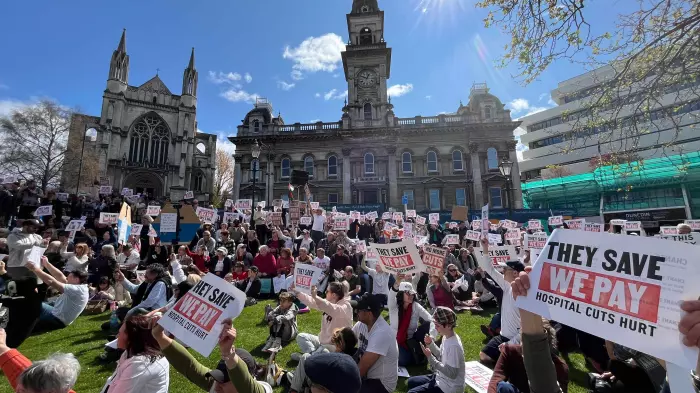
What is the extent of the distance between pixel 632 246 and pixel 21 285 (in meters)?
7.29

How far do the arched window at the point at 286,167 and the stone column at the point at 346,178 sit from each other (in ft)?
19.7

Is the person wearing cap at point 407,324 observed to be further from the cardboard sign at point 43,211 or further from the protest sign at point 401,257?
the cardboard sign at point 43,211

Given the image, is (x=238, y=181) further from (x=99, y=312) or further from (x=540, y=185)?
(x=540, y=185)

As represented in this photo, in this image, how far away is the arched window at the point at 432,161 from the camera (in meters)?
33.4

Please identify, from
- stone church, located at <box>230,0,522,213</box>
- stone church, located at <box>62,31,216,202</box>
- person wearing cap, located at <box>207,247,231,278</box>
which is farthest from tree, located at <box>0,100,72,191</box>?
person wearing cap, located at <box>207,247,231,278</box>

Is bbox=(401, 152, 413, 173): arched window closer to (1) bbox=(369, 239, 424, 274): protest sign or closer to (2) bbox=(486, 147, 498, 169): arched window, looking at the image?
(2) bbox=(486, 147, 498, 169): arched window

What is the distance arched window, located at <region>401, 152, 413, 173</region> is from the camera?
110 ft

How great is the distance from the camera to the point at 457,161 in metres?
33.3

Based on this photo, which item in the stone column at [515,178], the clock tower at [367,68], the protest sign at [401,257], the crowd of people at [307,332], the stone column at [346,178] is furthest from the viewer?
the clock tower at [367,68]

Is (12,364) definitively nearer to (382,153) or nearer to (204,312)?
(204,312)

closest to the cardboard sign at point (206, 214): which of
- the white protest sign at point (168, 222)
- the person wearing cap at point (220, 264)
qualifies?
the white protest sign at point (168, 222)

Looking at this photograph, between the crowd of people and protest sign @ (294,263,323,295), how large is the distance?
164 mm

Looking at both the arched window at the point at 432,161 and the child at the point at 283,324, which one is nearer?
the child at the point at 283,324

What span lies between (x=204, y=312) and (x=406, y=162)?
32.0m
